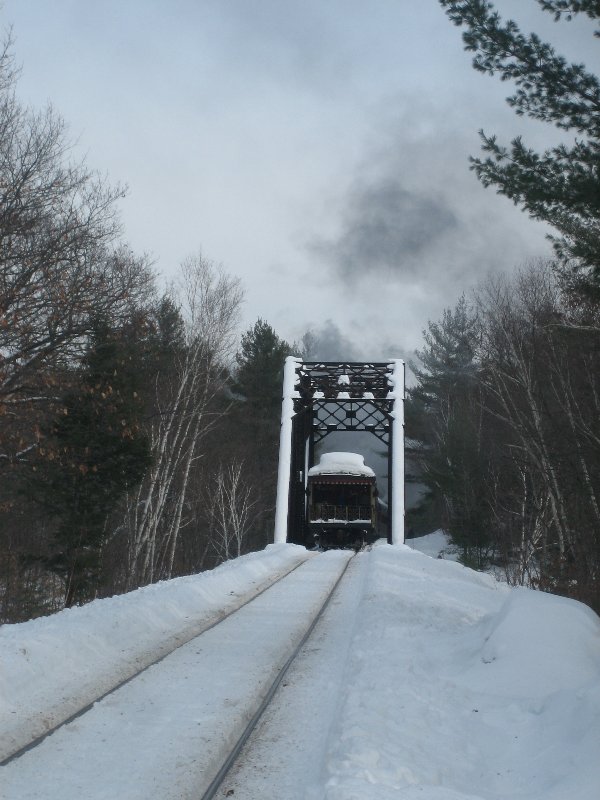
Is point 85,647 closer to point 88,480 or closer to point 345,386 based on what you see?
point 88,480

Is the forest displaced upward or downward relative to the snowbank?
upward

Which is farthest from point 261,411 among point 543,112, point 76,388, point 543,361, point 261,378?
point 543,112

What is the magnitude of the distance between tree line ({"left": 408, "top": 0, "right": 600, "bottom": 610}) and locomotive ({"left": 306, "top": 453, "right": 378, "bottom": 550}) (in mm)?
3704

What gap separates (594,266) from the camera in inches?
316

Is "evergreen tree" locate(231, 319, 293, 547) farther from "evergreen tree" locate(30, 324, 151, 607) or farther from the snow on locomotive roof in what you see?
"evergreen tree" locate(30, 324, 151, 607)

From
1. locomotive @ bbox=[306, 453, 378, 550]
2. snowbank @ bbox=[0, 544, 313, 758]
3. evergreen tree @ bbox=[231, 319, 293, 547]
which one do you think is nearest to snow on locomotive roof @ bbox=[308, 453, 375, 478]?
locomotive @ bbox=[306, 453, 378, 550]

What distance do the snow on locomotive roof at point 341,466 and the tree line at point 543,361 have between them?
14.7ft

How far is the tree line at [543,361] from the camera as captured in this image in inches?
313

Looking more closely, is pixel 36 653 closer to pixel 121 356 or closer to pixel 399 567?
pixel 121 356

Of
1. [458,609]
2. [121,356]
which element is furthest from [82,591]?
[458,609]

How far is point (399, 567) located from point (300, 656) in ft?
29.6

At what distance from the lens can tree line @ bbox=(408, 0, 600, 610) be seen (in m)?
7.96

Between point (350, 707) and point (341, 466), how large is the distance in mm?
25289

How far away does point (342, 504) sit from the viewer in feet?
96.6
